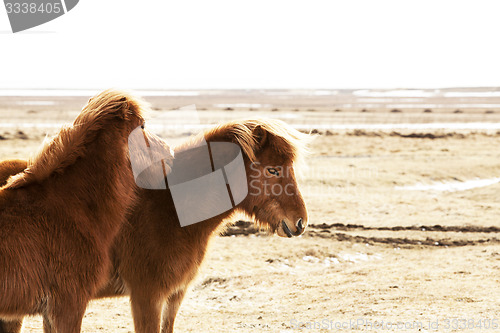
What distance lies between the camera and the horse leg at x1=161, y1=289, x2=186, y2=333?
5.09 m

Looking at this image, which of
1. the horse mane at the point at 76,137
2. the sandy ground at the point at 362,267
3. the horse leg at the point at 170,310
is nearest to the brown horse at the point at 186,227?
the horse leg at the point at 170,310

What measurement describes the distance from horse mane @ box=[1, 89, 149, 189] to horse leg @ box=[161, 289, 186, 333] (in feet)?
5.84

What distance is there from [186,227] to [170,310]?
3.05ft

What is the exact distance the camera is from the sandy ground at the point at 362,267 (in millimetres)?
6160

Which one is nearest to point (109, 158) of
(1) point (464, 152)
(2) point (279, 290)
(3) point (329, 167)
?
(2) point (279, 290)

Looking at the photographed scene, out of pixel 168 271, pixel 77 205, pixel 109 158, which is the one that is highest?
pixel 109 158

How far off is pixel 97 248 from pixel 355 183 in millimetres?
12027

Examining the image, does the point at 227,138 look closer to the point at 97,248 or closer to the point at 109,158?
the point at 109,158

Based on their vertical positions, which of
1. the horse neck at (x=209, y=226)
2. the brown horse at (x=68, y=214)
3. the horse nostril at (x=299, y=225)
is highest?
the brown horse at (x=68, y=214)

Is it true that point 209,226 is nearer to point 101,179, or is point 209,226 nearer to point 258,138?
point 258,138

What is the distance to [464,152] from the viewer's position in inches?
819

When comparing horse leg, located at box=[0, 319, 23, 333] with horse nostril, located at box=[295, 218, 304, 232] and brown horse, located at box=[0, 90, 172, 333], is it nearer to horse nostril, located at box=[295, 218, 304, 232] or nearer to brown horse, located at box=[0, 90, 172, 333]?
brown horse, located at box=[0, 90, 172, 333]

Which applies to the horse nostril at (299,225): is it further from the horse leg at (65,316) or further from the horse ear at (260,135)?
the horse leg at (65,316)

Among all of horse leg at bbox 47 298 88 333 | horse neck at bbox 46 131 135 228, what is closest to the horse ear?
horse neck at bbox 46 131 135 228
